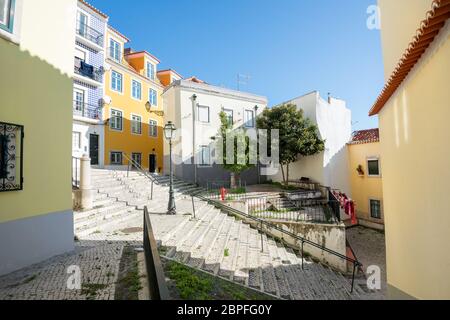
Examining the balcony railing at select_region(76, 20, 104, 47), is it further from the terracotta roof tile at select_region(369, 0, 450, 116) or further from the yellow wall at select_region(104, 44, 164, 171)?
the terracotta roof tile at select_region(369, 0, 450, 116)

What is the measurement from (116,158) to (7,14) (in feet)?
55.8

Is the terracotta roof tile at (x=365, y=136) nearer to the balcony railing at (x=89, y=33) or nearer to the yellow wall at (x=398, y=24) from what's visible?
the yellow wall at (x=398, y=24)

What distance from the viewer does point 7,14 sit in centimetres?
477


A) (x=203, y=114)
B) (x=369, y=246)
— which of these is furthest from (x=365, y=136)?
(x=203, y=114)

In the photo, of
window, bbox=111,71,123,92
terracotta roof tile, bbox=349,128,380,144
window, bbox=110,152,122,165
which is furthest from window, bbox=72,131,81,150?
terracotta roof tile, bbox=349,128,380,144

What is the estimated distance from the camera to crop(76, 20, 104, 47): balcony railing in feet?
57.2

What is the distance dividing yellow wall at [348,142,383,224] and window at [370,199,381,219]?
8.7 inches

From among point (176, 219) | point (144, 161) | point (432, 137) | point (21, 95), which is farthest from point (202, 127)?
point (432, 137)

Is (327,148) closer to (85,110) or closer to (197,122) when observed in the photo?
(197,122)

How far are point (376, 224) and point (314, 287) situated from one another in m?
11.5

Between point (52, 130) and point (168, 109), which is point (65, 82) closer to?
point (52, 130)

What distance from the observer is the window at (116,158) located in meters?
20.3

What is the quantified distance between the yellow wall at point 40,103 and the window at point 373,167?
713 inches

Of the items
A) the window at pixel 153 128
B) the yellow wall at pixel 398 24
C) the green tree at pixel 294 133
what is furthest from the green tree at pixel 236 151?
the yellow wall at pixel 398 24
